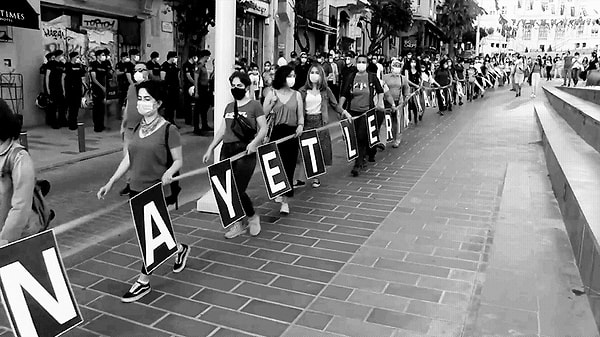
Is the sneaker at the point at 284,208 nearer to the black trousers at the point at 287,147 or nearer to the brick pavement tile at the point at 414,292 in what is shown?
the black trousers at the point at 287,147

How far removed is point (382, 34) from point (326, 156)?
25.9 meters

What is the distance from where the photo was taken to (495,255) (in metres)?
5.50

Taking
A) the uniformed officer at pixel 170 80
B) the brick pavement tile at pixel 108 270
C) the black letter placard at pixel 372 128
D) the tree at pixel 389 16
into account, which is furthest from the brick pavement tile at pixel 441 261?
the tree at pixel 389 16

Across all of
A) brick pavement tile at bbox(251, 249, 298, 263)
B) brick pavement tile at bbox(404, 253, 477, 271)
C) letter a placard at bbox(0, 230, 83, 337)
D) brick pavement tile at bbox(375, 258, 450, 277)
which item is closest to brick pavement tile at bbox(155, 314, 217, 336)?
letter a placard at bbox(0, 230, 83, 337)

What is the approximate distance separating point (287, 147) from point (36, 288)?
4.42 metres

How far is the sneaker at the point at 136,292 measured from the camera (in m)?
4.52

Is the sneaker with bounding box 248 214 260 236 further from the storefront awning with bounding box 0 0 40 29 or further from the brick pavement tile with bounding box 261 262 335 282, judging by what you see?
the storefront awning with bounding box 0 0 40 29

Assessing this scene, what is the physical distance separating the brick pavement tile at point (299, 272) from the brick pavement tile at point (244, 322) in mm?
881

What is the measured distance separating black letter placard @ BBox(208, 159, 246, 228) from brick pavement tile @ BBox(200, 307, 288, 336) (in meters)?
1.34

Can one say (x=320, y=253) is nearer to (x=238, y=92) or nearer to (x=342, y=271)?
(x=342, y=271)

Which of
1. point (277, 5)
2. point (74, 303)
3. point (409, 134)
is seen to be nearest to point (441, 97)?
point (409, 134)

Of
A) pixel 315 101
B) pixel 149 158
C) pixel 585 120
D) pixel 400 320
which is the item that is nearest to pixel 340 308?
pixel 400 320

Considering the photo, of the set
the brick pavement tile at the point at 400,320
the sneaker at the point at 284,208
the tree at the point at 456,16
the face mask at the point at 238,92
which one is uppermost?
the tree at the point at 456,16

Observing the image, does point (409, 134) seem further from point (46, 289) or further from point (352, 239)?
point (46, 289)
